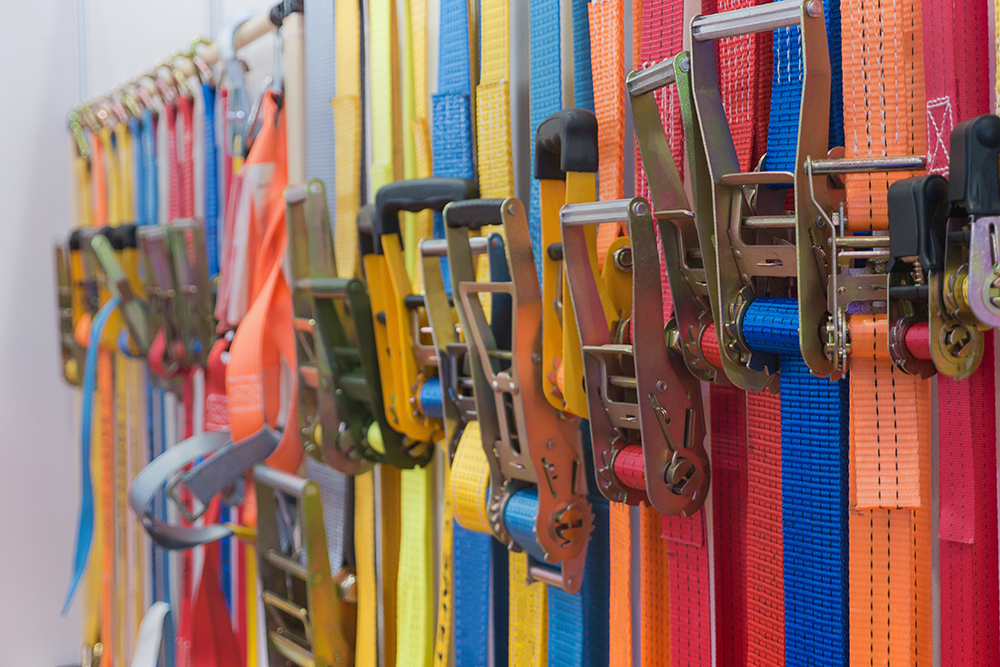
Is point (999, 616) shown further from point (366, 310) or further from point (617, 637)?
point (366, 310)

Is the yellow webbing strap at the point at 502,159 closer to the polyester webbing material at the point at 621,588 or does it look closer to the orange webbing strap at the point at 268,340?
the polyester webbing material at the point at 621,588

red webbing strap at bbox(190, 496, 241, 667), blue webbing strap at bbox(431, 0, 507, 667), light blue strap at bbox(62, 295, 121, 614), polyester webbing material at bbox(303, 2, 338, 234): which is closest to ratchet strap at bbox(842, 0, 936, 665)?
blue webbing strap at bbox(431, 0, 507, 667)

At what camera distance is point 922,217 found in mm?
766

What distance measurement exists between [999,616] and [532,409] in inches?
22.3

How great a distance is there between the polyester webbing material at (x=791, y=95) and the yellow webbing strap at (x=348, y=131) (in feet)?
3.06

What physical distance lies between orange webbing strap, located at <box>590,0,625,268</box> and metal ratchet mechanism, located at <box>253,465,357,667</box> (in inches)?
32.4

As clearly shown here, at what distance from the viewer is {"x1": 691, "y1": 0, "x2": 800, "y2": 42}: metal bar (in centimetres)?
86

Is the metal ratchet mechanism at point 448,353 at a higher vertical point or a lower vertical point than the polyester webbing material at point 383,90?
lower

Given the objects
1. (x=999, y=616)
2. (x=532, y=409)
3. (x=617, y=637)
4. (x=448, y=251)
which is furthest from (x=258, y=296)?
(x=999, y=616)

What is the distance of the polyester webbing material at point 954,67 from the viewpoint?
0.87 metres

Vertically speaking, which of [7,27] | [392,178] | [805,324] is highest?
[7,27]

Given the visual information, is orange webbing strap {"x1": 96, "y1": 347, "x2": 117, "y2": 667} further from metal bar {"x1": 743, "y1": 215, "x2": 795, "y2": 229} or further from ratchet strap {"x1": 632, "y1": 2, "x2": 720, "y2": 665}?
metal bar {"x1": 743, "y1": 215, "x2": 795, "y2": 229}

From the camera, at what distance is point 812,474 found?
3.22ft

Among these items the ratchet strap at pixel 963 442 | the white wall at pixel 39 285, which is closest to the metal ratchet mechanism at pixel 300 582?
the ratchet strap at pixel 963 442
